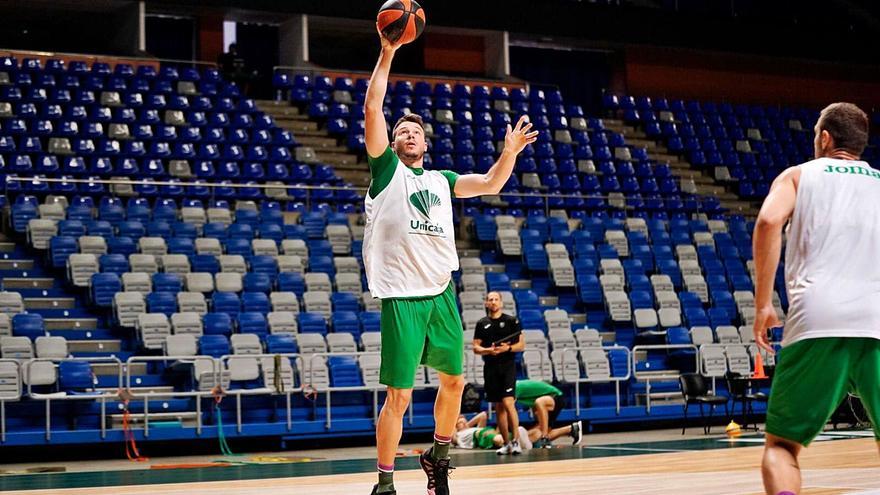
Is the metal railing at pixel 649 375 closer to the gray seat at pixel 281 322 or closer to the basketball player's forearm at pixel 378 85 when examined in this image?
the gray seat at pixel 281 322

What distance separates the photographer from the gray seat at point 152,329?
14.0m

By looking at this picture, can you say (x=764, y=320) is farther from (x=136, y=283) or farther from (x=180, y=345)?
(x=136, y=283)

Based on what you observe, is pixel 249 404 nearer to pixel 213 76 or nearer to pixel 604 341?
pixel 604 341

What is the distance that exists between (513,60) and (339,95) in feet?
24.0

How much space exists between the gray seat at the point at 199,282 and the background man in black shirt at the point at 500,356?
424cm

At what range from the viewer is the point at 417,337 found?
19.2 ft

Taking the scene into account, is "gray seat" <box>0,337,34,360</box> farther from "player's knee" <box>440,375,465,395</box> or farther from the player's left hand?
the player's left hand

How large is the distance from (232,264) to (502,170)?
10197 millimetres

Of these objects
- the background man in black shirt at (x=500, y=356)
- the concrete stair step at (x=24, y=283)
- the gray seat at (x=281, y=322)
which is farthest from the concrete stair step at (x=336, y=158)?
the background man in black shirt at (x=500, y=356)

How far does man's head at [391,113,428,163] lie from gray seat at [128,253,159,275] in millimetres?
9802

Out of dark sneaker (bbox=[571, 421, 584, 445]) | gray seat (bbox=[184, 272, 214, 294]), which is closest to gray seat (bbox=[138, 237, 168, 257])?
gray seat (bbox=[184, 272, 214, 294])

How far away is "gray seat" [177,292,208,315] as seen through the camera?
579 inches

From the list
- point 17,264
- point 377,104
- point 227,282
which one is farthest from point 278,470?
point 17,264

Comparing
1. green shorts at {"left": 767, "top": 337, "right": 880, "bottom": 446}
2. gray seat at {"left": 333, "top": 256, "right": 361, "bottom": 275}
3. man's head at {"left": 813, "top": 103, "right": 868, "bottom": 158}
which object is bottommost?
green shorts at {"left": 767, "top": 337, "right": 880, "bottom": 446}
